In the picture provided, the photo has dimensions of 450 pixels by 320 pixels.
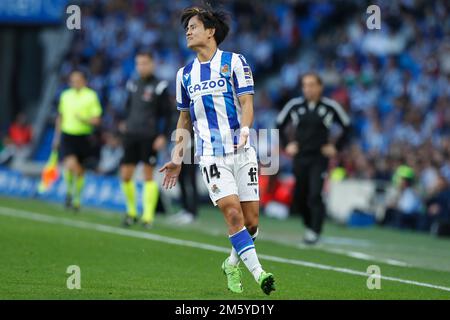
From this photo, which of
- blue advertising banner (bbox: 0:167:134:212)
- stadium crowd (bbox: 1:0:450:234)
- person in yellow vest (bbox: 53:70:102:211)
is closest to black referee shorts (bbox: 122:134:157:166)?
person in yellow vest (bbox: 53:70:102:211)

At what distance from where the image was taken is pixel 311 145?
50.0 ft

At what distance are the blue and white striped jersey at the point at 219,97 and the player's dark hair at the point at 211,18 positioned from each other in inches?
8.3

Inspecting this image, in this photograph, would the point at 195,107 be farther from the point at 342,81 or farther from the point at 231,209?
the point at 342,81

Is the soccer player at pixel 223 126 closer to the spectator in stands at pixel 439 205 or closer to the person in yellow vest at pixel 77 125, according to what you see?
the spectator in stands at pixel 439 205

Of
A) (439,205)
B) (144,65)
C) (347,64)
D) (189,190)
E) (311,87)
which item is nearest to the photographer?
(311,87)

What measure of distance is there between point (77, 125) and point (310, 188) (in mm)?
5533

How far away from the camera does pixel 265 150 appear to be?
24672 millimetres

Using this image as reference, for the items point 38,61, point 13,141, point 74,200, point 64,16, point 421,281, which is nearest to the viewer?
point 421,281

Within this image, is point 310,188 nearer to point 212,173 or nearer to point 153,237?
point 153,237

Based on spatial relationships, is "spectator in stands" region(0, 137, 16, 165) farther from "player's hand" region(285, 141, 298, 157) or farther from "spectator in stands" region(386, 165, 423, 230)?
"player's hand" region(285, 141, 298, 157)

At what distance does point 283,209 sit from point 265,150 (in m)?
3.25

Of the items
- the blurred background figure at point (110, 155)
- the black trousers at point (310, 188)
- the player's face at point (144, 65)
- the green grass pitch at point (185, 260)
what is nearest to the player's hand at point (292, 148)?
the black trousers at point (310, 188)

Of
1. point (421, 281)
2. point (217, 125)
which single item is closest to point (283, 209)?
point (421, 281)

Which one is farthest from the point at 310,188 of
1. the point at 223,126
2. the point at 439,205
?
the point at 223,126
